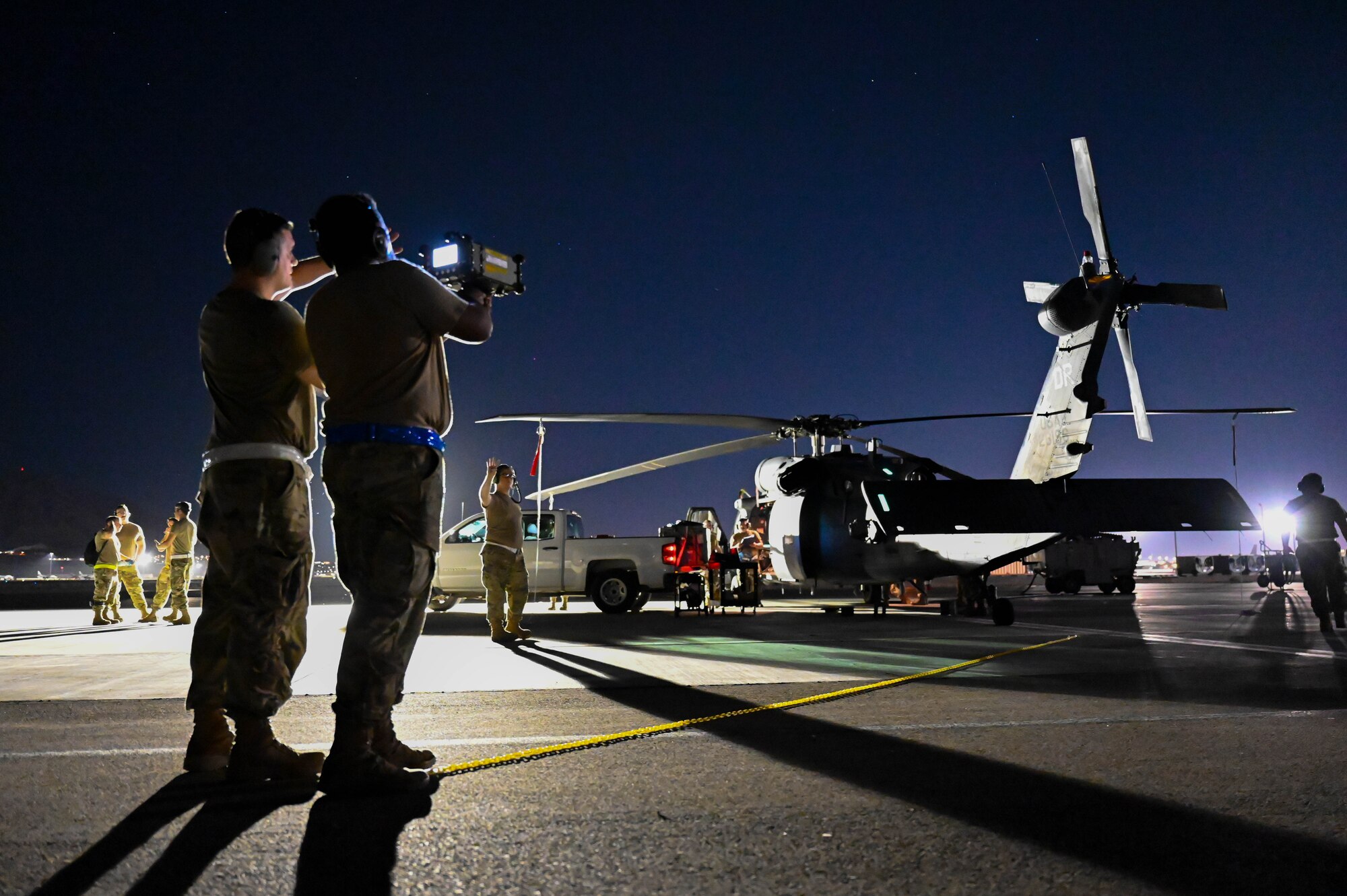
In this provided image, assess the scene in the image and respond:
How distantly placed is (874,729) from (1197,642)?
563cm

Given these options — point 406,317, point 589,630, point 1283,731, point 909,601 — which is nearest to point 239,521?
point 406,317

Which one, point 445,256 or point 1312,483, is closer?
point 445,256

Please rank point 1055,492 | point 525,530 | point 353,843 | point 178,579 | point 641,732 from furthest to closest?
1. point 525,530
2. point 178,579
3. point 1055,492
4. point 641,732
5. point 353,843

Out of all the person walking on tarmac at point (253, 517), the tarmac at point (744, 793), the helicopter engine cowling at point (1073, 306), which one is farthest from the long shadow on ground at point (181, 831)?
the helicopter engine cowling at point (1073, 306)

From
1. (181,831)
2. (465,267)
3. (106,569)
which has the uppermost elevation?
(465,267)

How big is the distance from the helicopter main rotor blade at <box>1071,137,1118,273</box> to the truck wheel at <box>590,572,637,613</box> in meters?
9.65

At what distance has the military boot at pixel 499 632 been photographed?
8.46m

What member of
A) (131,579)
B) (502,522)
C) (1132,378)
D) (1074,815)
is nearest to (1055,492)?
(1132,378)

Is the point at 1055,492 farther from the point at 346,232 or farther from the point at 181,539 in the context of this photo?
the point at 181,539

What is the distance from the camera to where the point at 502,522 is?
850 cm

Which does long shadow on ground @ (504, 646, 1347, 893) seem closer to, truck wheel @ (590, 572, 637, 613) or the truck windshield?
truck wheel @ (590, 572, 637, 613)

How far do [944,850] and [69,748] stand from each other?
309 centimetres

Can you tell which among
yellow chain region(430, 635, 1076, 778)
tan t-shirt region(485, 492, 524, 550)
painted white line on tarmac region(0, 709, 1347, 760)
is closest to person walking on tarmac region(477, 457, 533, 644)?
tan t-shirt region(485, 492, 524, 550)

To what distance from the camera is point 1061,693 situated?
430cm
